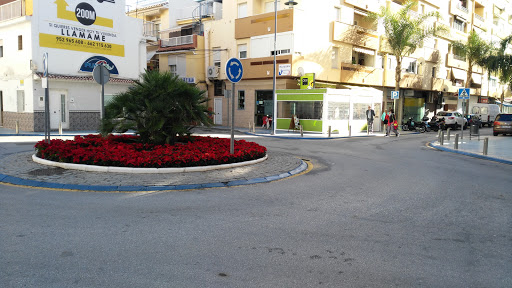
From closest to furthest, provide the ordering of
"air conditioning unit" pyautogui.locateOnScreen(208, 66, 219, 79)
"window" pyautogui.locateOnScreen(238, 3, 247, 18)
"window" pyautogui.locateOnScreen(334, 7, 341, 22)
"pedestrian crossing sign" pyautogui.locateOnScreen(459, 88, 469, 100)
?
"pedestrian crossing sign" pyautogui.locateOnScreen(459, 88, 469, 100) → "window" pyautogui.locateOnScreen(334, 7, 341, 22) → "window" pyautogui.locateOnScreen(238, 3, 247, 18) → "air conditioning unit" pyautogui.locateOnScreen(208, 66, 219, 79)

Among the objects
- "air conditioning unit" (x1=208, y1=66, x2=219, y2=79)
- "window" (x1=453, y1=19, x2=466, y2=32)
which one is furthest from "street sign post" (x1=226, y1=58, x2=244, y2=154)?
"window" (x1=453, y1=19, x2=466, y2=32)

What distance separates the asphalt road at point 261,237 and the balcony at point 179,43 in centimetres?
2960

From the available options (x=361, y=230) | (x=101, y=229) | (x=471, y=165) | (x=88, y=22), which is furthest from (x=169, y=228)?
(x=88, y=22)

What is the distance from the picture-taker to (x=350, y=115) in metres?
28.0

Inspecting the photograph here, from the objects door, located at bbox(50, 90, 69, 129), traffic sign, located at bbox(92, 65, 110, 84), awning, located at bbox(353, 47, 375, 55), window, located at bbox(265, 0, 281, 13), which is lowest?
door, located at bbox(50, 90, 69, 129)

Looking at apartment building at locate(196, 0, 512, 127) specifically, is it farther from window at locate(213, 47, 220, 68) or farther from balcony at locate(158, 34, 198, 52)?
balcony at locate(158, 34, 198, 52)

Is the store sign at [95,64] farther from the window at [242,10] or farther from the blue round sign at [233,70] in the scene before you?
the blue round sign at [233,70]

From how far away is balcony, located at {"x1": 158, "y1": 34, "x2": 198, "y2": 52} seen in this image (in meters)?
36.2

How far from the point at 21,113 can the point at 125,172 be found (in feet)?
57.5

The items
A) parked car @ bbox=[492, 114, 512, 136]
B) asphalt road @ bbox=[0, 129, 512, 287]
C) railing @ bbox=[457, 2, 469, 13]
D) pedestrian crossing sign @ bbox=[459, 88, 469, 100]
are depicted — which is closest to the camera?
asphalt road @ bbox=[0, 129, 512, 287]

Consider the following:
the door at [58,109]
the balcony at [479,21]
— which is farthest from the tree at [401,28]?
the door at [58,109]

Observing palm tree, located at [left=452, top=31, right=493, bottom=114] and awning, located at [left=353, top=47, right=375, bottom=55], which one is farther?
palm tree, located at [left=452, top=31, right=493, bottom=114]

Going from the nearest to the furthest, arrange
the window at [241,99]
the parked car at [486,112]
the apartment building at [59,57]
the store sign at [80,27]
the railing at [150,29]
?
the apartment building at [59,57] → the store sign at [80,27] → the window at [241,99] → the railing at [150,29] → the parked car at [486,112]

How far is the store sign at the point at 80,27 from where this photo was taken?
2258cm
